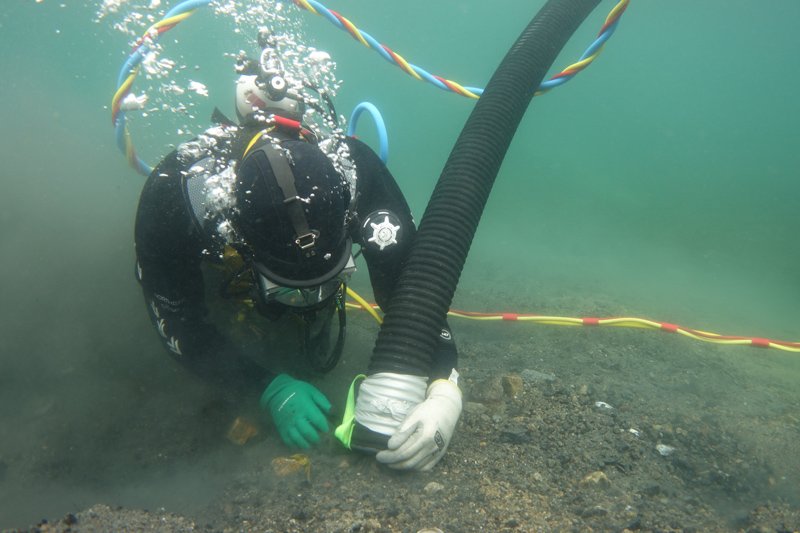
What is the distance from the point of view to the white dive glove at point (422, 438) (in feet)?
6.31

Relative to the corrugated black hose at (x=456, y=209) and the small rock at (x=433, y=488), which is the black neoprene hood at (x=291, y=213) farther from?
the small rock at (x=433, y=488)

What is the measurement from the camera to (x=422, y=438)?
75.1 inches

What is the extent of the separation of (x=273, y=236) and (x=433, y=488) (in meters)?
1.27

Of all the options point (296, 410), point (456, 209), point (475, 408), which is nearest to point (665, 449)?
point (475, 408)

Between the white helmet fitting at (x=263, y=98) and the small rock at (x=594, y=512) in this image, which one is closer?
the small rock at (x=594, y=512)

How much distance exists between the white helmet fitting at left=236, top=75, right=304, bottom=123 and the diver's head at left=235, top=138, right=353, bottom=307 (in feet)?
1.92

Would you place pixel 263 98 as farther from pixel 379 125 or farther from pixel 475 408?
pixel 475 408

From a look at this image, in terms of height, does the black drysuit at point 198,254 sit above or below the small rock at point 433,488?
above

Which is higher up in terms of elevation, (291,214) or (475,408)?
(291,214)

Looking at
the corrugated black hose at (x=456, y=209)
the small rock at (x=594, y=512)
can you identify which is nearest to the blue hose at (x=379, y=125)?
the corrugated black hose at (x=456, y=209)

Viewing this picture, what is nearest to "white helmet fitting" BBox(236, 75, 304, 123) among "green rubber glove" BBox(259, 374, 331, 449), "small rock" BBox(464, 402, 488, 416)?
"green rubber glove" BBox(259, 374, 331, 449)

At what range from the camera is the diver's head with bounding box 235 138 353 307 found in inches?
71.4

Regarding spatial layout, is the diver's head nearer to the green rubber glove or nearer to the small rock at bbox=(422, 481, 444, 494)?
the green rubber glove

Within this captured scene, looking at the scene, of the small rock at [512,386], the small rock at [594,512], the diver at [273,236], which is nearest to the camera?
the small rock at [594,512]
